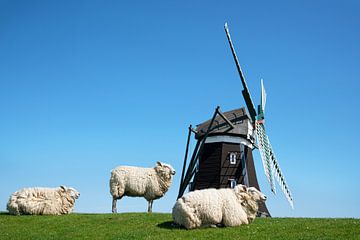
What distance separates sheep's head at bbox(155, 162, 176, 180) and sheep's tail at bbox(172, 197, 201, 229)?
267 inches

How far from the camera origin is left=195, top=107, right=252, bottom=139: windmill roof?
2517 cm

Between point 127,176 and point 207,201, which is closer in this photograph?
point 207,201

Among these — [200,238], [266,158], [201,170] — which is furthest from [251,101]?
[200,238]

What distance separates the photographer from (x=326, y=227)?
1381 centimetres

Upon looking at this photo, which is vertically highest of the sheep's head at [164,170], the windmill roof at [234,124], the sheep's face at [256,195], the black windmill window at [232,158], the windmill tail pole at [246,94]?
the windmill tail pole at [246,94]

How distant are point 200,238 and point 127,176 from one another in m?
8.85

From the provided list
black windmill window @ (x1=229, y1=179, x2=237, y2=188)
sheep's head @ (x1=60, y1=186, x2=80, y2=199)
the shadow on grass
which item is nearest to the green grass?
the shadow on grass

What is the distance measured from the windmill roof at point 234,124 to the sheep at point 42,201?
8885mm

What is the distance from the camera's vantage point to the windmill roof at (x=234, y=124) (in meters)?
25.2

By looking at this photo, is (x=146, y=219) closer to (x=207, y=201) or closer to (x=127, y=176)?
(x=207, y=201)

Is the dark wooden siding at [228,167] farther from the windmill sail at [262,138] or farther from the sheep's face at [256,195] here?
the sheep's face at [256,195]

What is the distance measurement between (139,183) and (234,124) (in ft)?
24.7

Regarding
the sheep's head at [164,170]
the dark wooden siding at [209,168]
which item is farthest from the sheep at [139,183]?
the dark wooden siding at [209,168]

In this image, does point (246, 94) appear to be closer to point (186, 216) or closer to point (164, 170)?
point (164, 170)
